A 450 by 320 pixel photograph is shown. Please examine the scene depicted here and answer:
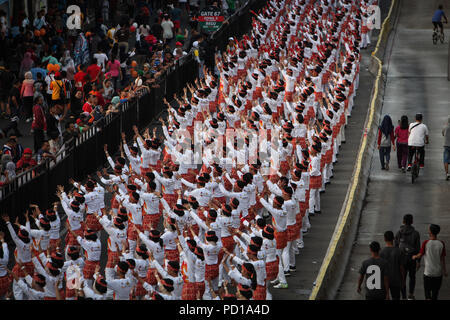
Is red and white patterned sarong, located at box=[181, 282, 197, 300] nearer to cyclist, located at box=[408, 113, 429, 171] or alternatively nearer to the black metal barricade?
the black metal barricade

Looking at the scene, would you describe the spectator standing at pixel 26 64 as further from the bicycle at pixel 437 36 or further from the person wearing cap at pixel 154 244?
the bicycle at pixel 437 36

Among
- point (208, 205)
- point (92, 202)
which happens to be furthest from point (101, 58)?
point (208, 205)

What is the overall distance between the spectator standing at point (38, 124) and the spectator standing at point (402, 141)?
8.55 meters

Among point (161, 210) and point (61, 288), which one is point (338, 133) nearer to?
point (161, 210)

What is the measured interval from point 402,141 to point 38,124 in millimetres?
8788

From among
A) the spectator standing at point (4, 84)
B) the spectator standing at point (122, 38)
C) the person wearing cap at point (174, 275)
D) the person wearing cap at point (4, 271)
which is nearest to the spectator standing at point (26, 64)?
the spectator standing at point (4, 84)

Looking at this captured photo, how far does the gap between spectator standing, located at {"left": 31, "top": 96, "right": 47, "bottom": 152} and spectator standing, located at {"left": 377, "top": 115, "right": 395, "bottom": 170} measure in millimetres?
8169

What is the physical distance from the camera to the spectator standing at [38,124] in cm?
2555

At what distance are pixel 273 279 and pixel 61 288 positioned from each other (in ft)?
12.0

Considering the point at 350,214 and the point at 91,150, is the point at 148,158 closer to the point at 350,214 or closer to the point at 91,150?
the point at 91,150

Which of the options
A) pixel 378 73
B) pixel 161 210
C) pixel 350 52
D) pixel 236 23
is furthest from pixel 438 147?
pixel 236 23

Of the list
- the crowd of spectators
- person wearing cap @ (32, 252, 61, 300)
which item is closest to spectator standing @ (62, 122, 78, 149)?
the crowd of spectators

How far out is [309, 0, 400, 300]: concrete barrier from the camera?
58.5ft

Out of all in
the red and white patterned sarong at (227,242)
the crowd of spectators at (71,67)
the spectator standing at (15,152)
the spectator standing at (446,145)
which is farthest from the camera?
the crowd of spectators at (71,67)
